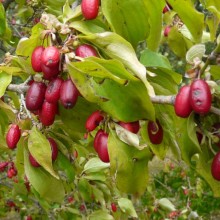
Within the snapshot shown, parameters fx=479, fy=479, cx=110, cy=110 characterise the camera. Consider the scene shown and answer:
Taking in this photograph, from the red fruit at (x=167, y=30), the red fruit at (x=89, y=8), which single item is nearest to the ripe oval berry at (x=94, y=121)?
the red fruit at (x=89, y=8)

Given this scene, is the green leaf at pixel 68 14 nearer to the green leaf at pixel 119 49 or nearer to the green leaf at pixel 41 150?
the green leaf at pixel 119 49

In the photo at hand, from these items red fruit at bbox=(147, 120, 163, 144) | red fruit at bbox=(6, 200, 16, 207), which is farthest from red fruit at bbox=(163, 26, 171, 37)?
red fruit at bbox=(6, 200, 16, 207)

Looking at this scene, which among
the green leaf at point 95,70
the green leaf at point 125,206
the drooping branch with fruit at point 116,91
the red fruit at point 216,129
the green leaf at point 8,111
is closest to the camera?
the green leaf at point 95,70

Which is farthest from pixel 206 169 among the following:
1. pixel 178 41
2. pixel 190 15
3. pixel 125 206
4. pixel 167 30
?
pixel 125 206

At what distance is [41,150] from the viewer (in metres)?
1.71

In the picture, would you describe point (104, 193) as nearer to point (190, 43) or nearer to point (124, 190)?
point (190, 43)

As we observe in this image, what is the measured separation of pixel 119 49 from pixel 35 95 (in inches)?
13.7

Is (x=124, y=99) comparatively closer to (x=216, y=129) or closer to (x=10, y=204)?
(x=216, y=129)

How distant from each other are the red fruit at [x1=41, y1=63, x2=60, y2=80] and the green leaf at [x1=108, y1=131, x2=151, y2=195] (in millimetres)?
266

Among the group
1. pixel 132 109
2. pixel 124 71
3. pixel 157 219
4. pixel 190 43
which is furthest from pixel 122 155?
pixel 157 219

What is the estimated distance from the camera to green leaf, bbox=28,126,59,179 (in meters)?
1.69

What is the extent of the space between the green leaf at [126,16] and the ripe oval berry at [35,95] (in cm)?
32

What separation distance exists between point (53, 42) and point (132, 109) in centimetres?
35

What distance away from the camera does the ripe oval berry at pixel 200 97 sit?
1.41m
